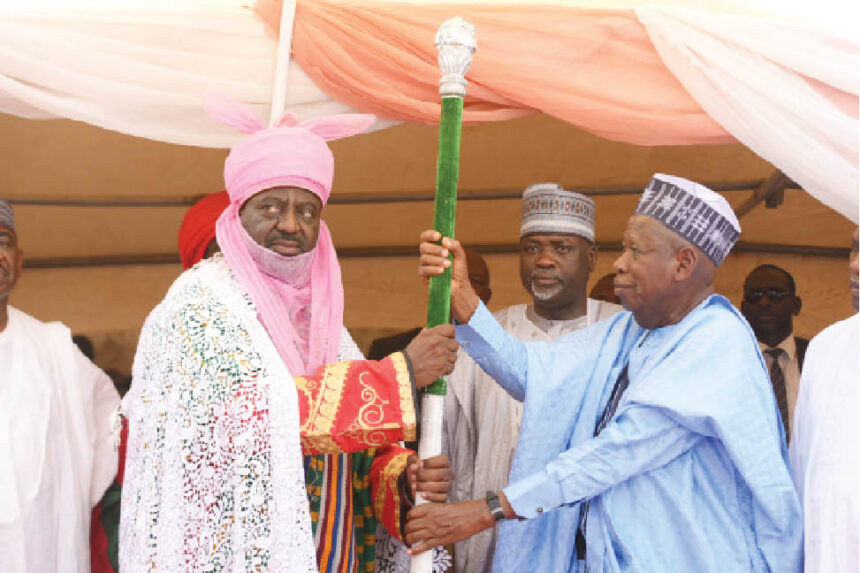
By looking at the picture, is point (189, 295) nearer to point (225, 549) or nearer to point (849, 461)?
point (225, 549)

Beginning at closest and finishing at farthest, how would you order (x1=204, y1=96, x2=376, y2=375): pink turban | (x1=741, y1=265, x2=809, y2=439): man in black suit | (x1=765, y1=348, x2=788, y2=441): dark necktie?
(x1=204, y1=96, x2=376, y2=375): pink turban → (x1=765, y1=348, x2=788, y2=441): dark necktie → (x1=741, y1=265, x2=809, y2=439): man in black suit

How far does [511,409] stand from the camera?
4281 millimetres

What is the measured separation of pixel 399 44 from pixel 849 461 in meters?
2.10

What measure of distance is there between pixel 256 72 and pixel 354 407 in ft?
4.73

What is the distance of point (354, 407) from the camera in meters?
3.01

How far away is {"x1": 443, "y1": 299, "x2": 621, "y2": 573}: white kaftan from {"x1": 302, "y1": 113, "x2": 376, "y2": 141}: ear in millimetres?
1307

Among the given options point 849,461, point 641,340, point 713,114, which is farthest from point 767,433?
point 713,114

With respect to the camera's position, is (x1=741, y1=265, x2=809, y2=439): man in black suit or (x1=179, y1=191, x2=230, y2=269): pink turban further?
(x1=741, y1=265, x2=809, y2=439): man in black suit

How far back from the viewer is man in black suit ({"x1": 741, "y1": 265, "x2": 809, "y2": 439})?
5.14 metres

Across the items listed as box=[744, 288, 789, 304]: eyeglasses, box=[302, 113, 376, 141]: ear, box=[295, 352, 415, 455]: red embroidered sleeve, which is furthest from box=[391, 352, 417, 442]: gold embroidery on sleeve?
box=[744, 288, 789, 304]: eyeglasses

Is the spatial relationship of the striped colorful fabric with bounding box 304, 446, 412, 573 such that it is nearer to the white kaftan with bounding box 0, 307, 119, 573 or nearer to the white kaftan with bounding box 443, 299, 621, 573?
the white kaftan with bounding box 443, 299, 621, 573

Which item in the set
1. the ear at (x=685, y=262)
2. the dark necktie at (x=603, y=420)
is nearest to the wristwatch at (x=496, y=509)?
the dark necktie at (x=603, y=420)

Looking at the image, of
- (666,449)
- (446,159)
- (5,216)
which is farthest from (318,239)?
(5,216)

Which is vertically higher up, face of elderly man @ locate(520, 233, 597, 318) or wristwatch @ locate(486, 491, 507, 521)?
face of elderly man @ locate(520, 233, 597, 318)
